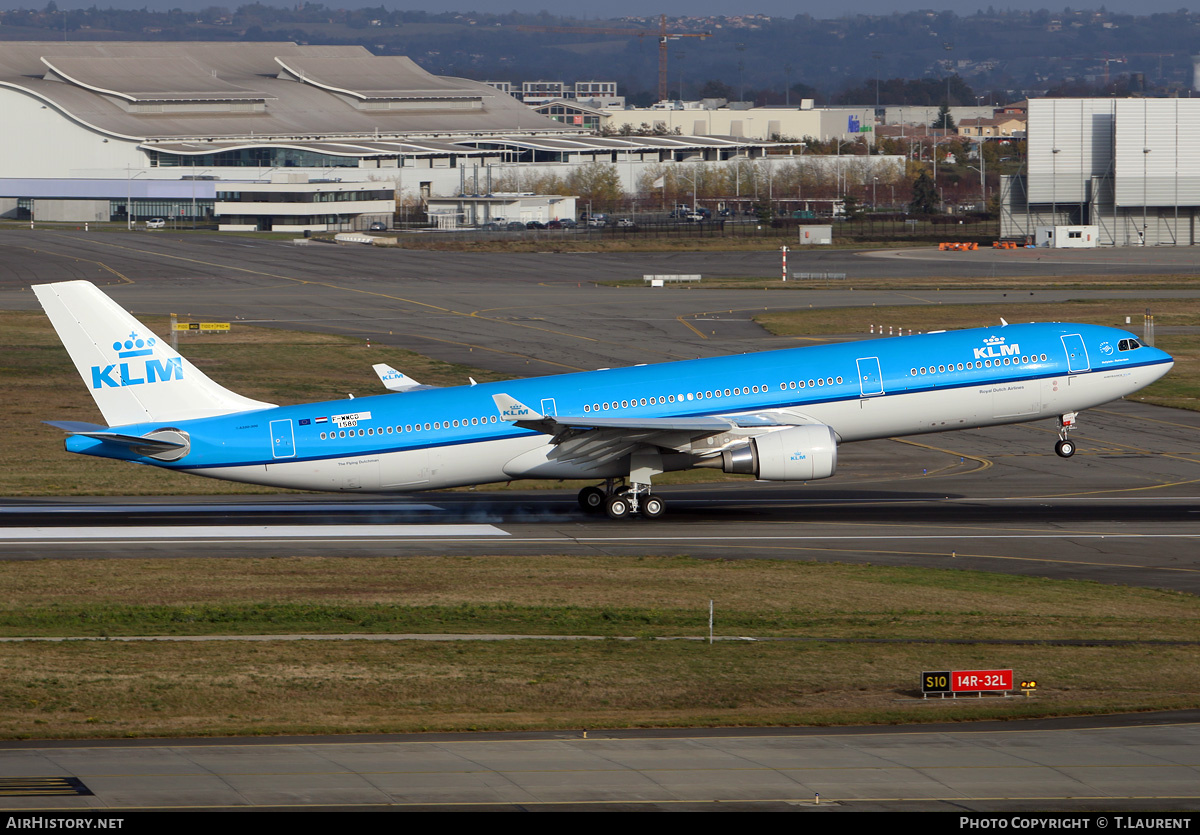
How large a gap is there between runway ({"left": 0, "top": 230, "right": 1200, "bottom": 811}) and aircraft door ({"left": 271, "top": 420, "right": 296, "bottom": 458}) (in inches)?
106

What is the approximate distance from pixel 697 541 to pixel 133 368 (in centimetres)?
1886

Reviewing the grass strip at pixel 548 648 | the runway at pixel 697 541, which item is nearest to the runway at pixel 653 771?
the runway at pixel 697 541

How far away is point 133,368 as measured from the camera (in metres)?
44.9

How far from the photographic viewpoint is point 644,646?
3206 cm

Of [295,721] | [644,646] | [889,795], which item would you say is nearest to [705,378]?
[644,646]

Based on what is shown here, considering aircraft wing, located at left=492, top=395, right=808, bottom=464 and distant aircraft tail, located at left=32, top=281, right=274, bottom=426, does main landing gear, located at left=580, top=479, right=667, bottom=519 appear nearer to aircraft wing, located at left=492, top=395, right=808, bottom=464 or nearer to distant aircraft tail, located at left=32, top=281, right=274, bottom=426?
aircraft wing, located at left=492, top=395, right=808, bottom=464

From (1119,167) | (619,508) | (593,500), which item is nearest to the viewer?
(619,508)

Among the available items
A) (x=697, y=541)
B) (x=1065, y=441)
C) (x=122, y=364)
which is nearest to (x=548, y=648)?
(x=697, y=541)

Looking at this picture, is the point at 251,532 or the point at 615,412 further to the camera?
the point at 615,412

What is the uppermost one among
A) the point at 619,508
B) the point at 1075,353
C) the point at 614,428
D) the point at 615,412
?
the point at 1075,353

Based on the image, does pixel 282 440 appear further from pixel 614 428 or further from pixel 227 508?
pixel 614 428

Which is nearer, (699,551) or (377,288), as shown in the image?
(699,551)
